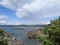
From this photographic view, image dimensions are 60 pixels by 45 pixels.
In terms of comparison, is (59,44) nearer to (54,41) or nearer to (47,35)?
(54,41)

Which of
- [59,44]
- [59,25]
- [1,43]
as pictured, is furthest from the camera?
[1,43]

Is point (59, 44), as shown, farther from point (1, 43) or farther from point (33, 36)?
point (33, 36)

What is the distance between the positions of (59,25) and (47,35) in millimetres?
2723

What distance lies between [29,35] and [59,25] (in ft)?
236

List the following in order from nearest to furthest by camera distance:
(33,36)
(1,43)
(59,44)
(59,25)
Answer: (59,44) → (59,25) → (1,43) → (33,36)

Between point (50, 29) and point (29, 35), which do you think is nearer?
point (50, 29)

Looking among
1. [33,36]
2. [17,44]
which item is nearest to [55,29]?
[17,44]

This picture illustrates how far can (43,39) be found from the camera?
33281mm

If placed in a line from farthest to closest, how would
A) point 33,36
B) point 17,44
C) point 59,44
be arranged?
point 33,36 → point 17,44 → point 59,44

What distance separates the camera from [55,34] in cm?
3159

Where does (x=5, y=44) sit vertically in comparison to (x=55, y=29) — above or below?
below

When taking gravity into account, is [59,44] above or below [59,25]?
below

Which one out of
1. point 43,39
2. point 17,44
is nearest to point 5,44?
point 17,44

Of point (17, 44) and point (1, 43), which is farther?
point (17, 44)
